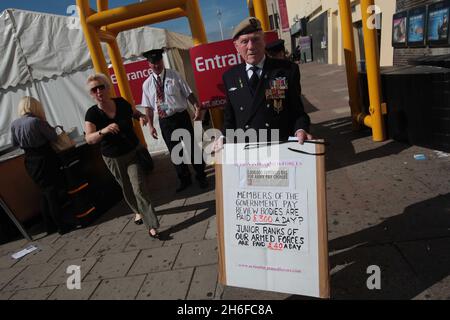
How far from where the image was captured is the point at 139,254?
368cm

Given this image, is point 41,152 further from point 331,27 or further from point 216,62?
point 331,27

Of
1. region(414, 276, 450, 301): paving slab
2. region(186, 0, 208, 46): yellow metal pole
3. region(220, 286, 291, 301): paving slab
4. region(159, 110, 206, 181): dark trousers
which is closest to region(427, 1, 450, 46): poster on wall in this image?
region(186, 0, 208, 46): yellow metal pole

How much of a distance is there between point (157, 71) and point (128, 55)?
3.71 meters

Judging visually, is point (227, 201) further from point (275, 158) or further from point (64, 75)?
point (64, 75)

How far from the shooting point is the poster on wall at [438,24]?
22.3 ft

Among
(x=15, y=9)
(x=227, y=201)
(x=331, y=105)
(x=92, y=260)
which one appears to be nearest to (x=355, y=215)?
(x=227, y=201)

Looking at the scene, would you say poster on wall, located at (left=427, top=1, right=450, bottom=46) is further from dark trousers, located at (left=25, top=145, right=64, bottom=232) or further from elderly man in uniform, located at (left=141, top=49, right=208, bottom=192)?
dark trousers, located at (left=25, top=145, right=64, bottom=232)

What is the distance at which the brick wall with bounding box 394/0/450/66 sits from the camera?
8.09 meters

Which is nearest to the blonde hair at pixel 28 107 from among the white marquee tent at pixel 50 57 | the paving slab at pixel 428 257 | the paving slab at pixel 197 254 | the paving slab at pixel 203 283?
the paving slab at pixel 197 254

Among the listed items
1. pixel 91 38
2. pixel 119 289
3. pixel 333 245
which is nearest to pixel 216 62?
pixel 91 38

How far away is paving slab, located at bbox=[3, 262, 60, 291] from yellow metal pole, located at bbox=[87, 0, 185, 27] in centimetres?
363

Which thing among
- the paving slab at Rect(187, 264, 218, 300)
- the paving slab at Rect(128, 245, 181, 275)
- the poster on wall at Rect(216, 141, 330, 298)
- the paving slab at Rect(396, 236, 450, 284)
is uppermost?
the poster on wall at Rect(216, 141, 330, 298)

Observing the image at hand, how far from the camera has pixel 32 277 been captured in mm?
3719

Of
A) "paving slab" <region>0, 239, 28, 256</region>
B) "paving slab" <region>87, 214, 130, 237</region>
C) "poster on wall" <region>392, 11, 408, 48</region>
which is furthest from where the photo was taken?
"poster on wall" <region>392, 11, 408, 48</region>
